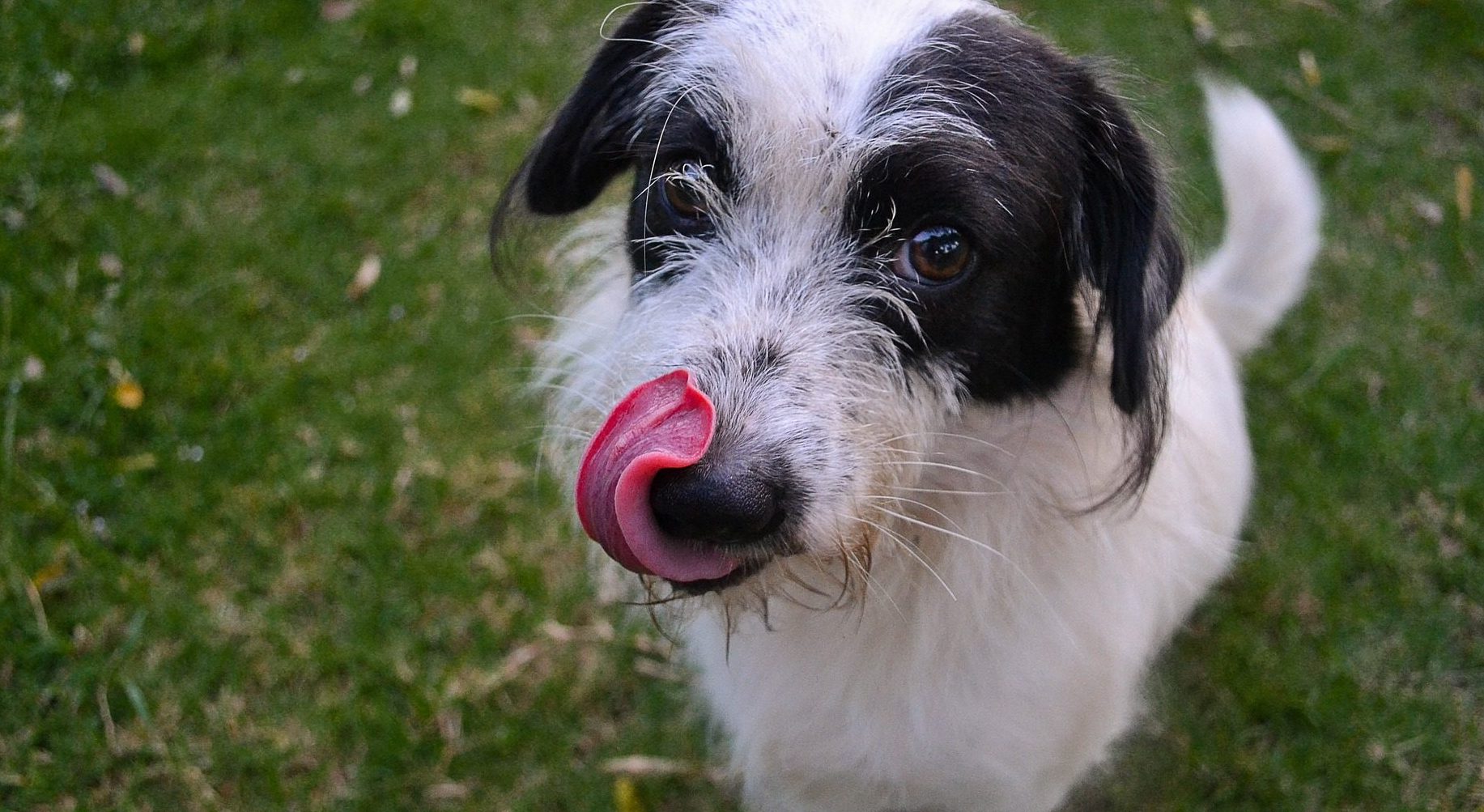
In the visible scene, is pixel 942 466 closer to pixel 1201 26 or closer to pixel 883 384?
pixel 883 384

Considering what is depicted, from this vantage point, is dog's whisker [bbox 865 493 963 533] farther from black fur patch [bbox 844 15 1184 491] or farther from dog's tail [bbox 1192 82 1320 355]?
dog's tail [bbox 1192 82 1320 355]

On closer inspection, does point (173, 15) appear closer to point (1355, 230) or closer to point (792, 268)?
point (792, 268)

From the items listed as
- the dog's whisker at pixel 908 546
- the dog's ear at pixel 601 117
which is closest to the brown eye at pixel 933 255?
the dog's whisker at pixel 908 546

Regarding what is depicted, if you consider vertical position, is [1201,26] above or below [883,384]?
below

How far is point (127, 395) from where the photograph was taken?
3289 millimetres

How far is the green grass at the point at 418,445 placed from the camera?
2699 mm

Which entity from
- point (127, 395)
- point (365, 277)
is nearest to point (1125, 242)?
point (365, 277)

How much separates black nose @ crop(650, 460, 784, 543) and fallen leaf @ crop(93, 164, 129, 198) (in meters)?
3.58

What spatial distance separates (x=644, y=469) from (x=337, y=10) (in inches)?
165

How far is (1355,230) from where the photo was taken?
386 cm

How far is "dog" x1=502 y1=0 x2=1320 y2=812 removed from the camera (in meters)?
1.46

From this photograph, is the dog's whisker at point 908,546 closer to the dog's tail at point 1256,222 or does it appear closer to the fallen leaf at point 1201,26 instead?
the dog's tail at point 1256,222

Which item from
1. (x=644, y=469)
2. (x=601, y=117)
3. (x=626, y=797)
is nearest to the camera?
(x=644, y=469)

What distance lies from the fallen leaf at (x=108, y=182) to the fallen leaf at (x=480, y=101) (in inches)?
53.5
